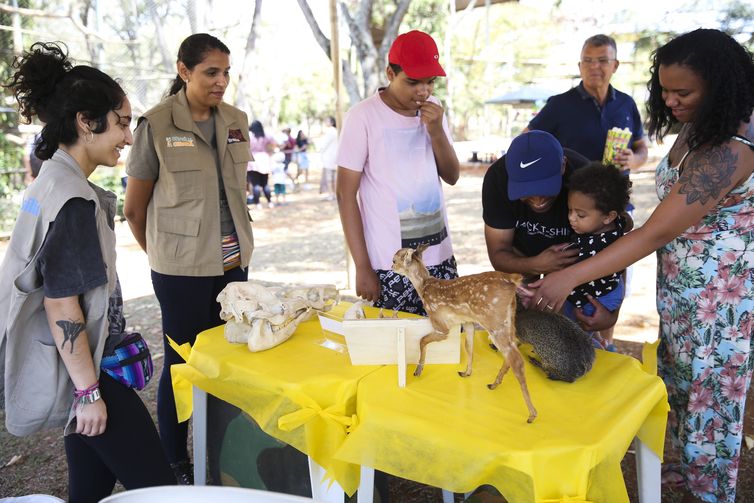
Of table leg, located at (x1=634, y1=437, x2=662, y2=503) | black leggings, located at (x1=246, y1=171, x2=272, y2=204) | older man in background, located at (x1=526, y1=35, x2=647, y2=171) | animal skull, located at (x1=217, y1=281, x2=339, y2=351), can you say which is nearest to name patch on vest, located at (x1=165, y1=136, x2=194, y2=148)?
animal skull, located at (x1=217, y1=281, x2=339, y2=351)

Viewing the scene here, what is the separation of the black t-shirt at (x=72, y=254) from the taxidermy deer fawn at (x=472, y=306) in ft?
2.76

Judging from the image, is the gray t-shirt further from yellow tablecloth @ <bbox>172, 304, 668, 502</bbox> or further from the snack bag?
the snack bag

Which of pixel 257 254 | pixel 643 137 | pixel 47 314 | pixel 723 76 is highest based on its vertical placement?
pixel 723 76

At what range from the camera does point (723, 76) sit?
68.4 inches

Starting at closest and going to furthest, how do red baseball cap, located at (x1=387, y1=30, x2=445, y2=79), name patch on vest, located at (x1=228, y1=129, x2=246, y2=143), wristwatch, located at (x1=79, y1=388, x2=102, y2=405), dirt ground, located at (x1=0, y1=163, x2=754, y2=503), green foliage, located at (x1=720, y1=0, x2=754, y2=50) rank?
wristwatch, located at (x1=79, y1=388, x2=102, y2=405)
red baseball cap, located at (x1=387, y1=30, x2=445, y2=79)
name patch on vest, located at (x1=228, y1=129, x2=246, y2=143)
dirt ground, located at (x1=0, y1=163, x2=754, y2=503)
green foliage, located at (x1=720, y1=0, x2=754, y2=50)

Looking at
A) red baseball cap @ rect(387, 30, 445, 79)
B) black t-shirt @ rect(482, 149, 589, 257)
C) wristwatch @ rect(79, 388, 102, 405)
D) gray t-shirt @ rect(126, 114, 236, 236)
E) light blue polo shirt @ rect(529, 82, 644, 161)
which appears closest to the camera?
wristwatch @ rect(79, 388, 102, 405)

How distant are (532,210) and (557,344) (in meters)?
0.71

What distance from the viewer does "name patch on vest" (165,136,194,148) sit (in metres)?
2.42

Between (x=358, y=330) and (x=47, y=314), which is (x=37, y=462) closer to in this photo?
(x=47, y=314)

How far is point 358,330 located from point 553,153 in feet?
2.93

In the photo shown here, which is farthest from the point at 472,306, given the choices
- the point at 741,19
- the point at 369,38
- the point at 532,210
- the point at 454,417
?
the point at 741,19

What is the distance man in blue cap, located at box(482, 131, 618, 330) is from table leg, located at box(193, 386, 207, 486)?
1193 millimetres

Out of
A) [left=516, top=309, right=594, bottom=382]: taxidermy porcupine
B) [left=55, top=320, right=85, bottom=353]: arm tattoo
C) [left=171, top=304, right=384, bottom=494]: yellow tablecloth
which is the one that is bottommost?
[left=171, top=304, right=384, bottom=494]: yellow tablecloth

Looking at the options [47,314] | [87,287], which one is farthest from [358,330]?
[47,314]
